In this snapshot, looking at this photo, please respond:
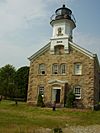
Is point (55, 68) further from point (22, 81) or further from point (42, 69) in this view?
point (22, 81)

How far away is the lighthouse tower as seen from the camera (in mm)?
34375

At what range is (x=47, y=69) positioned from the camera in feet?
112

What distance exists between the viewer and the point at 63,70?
33438mm

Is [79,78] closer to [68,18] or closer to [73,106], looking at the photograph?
[73,106]

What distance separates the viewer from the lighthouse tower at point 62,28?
34375mm

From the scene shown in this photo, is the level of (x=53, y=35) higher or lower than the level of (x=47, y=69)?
higher

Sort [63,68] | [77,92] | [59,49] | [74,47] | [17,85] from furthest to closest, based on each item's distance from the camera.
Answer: [17,85] < [59,49] < [63,68] < [74,47] < [77,92]

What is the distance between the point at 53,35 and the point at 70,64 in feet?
18.8

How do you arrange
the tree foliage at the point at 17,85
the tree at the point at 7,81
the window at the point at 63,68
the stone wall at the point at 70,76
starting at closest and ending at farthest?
the stone wall at the point at 70,76
the window at the point at 63,68
the tree foliage at the point at 17,85
the tree at the point at 7,81

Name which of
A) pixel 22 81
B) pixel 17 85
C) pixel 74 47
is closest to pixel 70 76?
pixel 74 47

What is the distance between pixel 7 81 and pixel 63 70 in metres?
22.6

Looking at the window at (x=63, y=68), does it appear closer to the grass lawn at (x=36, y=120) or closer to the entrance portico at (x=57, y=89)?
the entrance portico at (x=57, y=89)

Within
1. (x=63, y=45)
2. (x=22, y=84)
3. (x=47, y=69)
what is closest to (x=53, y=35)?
(x=63, y=45)

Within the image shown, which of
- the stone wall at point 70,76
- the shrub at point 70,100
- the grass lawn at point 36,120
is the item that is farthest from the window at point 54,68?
the grass lawn at point 36,120
